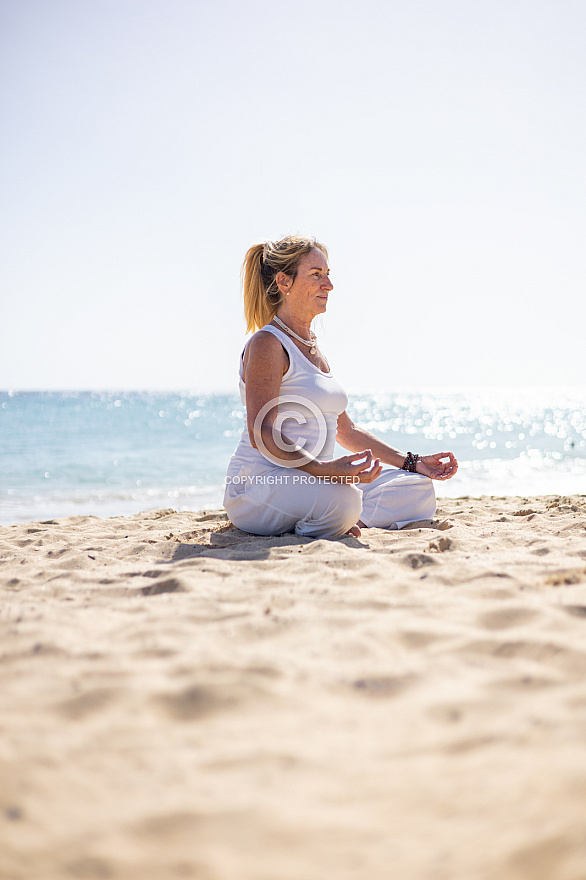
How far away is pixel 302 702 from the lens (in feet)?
4.87

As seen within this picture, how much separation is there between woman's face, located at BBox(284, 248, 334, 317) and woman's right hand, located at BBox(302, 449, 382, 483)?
3.34 feet

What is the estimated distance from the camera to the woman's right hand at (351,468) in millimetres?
3191

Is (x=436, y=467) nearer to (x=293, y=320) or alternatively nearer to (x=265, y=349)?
(x=293, y=320)

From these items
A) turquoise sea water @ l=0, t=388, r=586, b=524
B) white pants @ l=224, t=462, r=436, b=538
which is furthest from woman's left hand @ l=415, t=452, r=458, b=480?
turquoise sea water @ l=0, t=388, r=586, b=524

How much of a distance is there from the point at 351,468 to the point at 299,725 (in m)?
1.89

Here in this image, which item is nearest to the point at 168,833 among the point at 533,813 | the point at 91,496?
the point at 533,813

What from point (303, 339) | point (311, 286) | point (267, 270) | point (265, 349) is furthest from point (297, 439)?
point (267, 270)

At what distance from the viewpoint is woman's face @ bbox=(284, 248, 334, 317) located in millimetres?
3682

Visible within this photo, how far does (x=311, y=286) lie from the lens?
3.71 m

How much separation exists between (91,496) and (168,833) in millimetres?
8046

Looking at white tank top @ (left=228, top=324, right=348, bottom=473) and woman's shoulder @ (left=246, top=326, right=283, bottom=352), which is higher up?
woman's shoulder @ (left=246, top=326, right=283, bottom=352)

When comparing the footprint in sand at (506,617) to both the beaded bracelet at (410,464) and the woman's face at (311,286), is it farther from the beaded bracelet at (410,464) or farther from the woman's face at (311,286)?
the woman's face at (311,286)

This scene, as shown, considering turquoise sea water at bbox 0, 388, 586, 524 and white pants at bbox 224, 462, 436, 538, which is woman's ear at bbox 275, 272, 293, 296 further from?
turquoise sea water at bbox 0, 388, 586, 524

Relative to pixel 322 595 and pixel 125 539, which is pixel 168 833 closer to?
pixel 322 595
